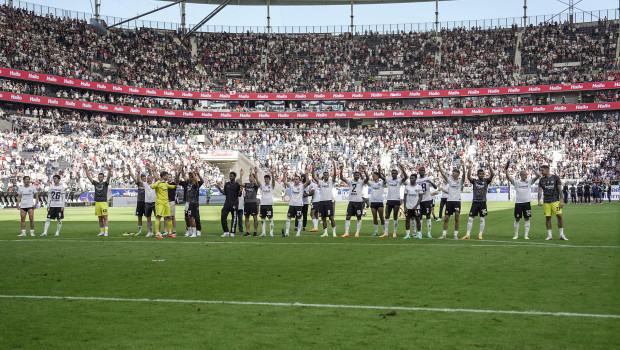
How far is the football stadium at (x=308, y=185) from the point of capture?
780 centimetres

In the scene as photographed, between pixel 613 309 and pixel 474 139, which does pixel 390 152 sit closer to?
pixel 474 139

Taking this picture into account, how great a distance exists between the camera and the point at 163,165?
200 ft

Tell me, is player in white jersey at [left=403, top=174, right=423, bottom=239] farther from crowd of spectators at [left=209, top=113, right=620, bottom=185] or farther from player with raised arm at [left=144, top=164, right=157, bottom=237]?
crowd of spectators at [left=209, top=113, right=620, bottom=185]

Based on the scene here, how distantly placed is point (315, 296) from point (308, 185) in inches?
487

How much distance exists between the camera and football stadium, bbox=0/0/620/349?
780 cm

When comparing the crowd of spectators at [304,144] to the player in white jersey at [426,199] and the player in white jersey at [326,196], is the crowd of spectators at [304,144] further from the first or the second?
the player in white jersey at [426,199]

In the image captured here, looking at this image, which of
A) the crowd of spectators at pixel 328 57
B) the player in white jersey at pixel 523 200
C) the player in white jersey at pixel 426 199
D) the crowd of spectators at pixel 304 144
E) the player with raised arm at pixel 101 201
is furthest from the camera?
the crowd of spectators at pixel 328 57

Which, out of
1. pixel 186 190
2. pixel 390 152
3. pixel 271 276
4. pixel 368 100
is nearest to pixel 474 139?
pixel 390 152

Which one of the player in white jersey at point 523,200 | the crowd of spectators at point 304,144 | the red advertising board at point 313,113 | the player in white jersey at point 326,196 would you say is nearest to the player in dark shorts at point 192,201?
the player in white jersey at point 326,196

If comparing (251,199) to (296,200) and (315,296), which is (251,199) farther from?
(315,296)

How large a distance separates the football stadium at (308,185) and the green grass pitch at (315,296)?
54mm

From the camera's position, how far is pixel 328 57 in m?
86.1

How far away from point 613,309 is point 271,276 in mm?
5771

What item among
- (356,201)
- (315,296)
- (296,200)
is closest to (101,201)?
(296,200)
